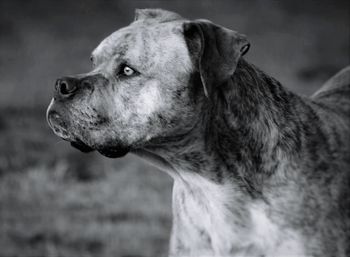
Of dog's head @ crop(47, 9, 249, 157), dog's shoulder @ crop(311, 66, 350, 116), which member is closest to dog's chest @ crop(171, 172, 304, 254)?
dog's head @ crop(47, 9, 249, 157)

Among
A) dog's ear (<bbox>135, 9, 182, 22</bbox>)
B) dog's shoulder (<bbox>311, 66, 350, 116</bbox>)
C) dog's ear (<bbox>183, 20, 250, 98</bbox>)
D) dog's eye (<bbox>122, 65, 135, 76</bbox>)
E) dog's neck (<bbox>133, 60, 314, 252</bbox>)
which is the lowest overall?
dog's neck (<bbox>133, 60, 314, 252</bbox>)

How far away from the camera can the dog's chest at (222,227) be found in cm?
306

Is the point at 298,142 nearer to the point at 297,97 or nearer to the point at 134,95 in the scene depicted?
the point at 297,97

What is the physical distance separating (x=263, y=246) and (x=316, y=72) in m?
6.51

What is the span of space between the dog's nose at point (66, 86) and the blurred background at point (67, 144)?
6.42ft

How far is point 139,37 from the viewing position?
314 cm

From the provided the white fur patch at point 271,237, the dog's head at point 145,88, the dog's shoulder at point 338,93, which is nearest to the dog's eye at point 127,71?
the dog's head at point 145,88

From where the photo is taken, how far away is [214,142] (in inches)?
124

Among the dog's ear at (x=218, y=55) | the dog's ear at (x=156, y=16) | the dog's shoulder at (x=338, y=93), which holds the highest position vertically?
the dog's ear at (x=156, y=16)

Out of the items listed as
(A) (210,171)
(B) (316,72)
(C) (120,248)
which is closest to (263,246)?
(A) (210,171)

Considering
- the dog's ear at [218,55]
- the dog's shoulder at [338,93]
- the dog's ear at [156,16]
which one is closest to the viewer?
the dog's ear at [218,55]

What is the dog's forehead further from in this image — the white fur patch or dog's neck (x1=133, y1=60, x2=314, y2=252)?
the white fur patch

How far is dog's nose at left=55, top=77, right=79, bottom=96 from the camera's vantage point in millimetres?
3043

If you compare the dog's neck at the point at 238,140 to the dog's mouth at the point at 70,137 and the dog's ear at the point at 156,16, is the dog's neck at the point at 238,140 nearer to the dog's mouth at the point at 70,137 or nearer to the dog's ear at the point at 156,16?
the dog's mouth at the point at 70,137
